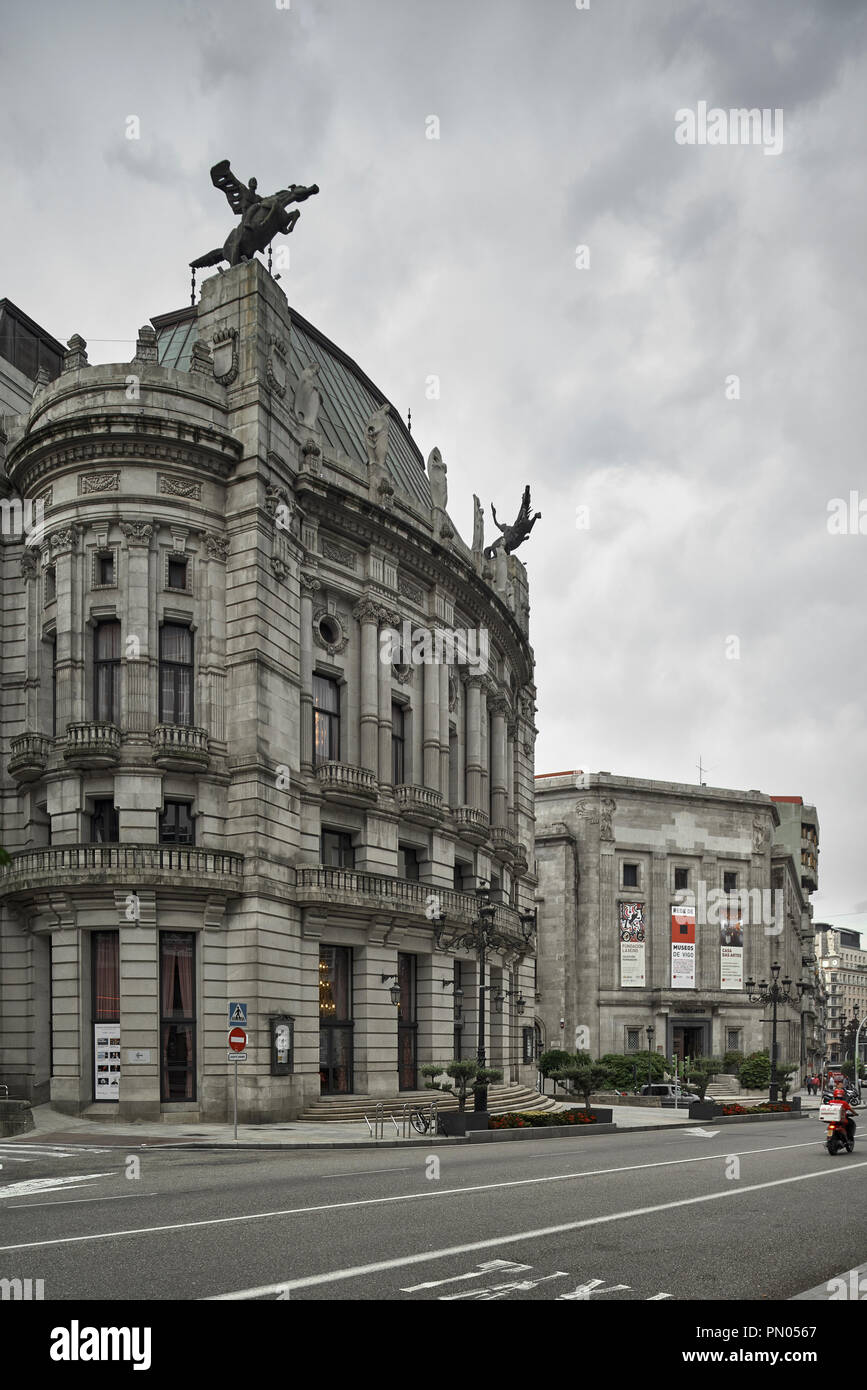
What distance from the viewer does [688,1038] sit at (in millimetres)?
84750

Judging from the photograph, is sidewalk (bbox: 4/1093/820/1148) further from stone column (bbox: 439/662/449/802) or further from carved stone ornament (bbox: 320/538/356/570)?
carved stone ornament (bbox: 320/538/356/570)

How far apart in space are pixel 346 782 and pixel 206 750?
5.80m

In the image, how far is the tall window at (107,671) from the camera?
119 feet

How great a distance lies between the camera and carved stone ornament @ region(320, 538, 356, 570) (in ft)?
138

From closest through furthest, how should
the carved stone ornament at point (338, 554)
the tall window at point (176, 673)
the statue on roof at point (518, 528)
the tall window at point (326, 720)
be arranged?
the tall window at point (176, 673), the tall window at point (326, 720), the carved stone ornament at point (338, 554), the statue on roof at point (518, 528)

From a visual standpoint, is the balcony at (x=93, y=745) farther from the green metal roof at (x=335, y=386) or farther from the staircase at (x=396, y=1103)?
the green metal roof at (x=335, y=386)

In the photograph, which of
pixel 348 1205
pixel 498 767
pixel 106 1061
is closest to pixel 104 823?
pixel 106 1061

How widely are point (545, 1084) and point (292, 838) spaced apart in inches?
1434

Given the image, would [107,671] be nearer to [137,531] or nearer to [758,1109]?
[137,531]

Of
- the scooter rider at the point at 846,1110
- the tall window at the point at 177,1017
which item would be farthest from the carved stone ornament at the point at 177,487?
the scooter rider at the point at 846,1110

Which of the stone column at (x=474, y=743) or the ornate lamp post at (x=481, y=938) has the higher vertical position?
the stone column at (x=474, y=743)

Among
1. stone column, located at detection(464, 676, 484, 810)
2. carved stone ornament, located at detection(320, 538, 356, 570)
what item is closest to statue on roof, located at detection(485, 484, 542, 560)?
stone column, located at detection(464, 676, 484, 810)

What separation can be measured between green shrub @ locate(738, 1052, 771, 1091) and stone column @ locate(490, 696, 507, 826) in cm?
3365
